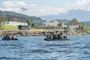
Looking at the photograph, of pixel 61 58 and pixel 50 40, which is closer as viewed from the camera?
pixel 61 58

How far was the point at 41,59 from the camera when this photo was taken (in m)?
58.2

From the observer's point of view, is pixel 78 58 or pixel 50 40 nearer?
pixel 78 58

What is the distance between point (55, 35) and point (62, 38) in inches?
125

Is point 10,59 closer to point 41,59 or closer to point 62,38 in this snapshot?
point 41,59

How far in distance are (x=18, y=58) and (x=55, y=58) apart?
17.5 feet

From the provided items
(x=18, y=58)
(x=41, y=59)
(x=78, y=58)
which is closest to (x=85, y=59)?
(x=78, y=58)

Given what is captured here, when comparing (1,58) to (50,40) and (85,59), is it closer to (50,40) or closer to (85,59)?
(85,59)

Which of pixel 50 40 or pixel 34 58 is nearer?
pixel 34 58

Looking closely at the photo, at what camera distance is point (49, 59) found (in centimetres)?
5772

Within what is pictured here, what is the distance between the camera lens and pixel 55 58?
194ft

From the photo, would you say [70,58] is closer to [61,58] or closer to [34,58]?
A: [61,58]

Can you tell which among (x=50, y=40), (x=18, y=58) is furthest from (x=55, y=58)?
(x=50, y=40)

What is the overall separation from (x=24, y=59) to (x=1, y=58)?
3.71 meters

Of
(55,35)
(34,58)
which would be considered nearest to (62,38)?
(55,35)
